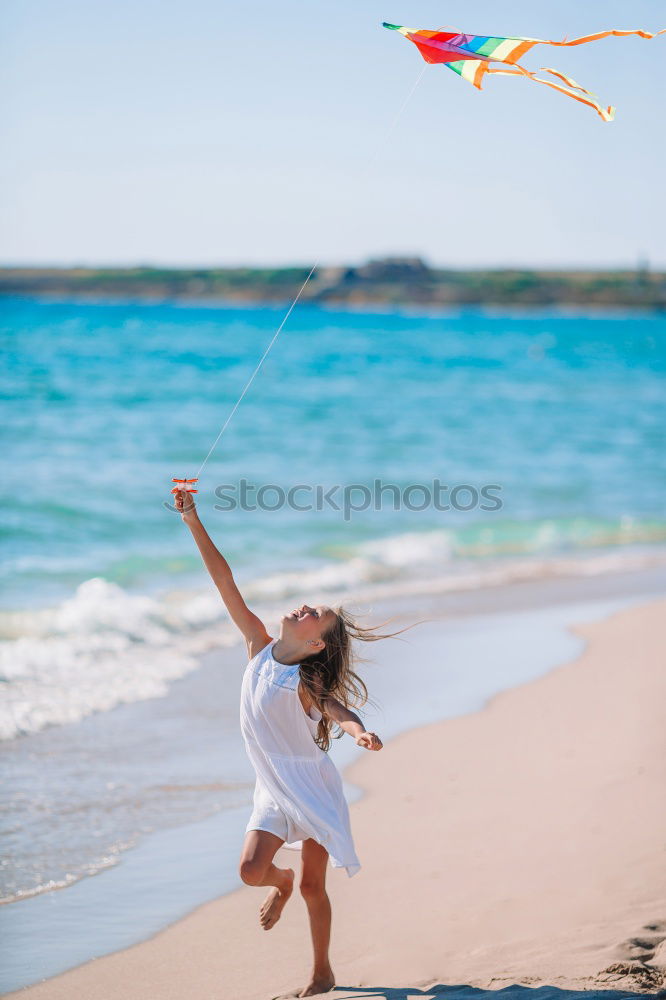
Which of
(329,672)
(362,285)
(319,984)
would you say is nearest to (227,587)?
(329,672)

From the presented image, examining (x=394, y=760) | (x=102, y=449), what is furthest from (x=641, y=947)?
(x=102, y=449)

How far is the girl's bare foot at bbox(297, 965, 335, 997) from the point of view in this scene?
362cm

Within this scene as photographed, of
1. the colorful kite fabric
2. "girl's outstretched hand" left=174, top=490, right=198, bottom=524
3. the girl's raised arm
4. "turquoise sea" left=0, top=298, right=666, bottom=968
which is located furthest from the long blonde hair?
the colorful kite fabric

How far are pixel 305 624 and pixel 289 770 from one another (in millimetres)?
480

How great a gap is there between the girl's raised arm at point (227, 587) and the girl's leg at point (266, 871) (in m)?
0.62

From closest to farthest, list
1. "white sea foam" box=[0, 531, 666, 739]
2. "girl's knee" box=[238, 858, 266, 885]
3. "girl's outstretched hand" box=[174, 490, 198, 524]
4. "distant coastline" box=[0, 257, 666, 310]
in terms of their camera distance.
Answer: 1. "girl's knee" box=[238, 858, 266, 885]
2. "girl's outstretched hand" box=[174, 490, 198, 524]
3. "white sea foam" box=[0, 531, 666, 739]
4. "distant coastline" box=[0, 257, 666, 310]

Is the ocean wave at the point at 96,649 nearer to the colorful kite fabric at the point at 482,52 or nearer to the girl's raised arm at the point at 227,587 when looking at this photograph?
the girl's raised arm at the point at 227,587

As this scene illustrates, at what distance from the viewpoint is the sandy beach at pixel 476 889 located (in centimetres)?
375

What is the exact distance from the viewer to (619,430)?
2433 centimetres

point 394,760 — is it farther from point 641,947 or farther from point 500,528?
point 500,528

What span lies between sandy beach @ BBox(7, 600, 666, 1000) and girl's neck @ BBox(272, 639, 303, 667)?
1.08 metres

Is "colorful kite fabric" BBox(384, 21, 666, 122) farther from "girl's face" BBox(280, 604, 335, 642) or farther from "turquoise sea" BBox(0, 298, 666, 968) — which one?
"turquoise sea" BBox(0, 298, 666, 968)

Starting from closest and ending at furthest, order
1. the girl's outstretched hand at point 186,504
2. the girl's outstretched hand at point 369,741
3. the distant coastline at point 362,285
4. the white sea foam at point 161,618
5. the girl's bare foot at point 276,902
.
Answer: the girl's outstretched hand at point 369,741, the girl's bare foot at point 276,902, the girl's outstretched hand at point 186,504, the white sea foam at point 161,618, the distant coastline at point 362,285

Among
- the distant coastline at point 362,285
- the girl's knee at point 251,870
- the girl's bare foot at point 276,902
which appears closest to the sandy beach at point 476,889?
the girl's bare foot at point 276,902
